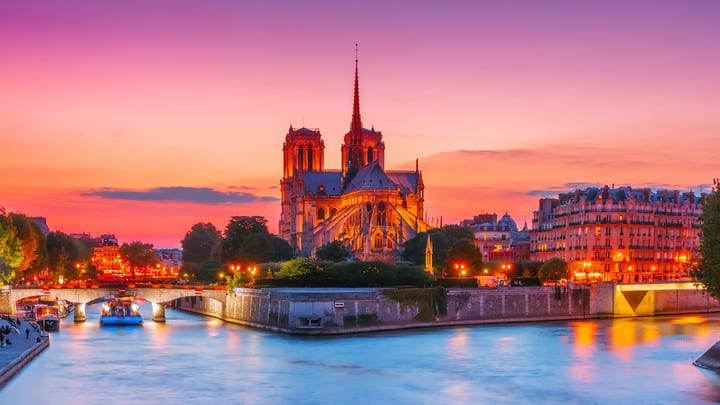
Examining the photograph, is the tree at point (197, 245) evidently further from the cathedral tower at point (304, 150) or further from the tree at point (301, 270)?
the tree at point (301, 270)

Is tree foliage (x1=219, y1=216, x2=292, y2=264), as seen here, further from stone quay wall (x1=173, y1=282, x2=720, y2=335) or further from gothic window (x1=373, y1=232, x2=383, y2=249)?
stone quay wall (x1=173, y1=282, x2=720, y2=335)

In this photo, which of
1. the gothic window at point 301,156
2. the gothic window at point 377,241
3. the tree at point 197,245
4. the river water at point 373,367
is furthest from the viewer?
the tree at point 197,245

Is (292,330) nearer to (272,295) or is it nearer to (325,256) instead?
(272,295)

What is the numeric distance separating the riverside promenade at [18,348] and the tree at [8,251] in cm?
1267

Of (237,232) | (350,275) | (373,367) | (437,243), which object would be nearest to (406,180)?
(237,232)

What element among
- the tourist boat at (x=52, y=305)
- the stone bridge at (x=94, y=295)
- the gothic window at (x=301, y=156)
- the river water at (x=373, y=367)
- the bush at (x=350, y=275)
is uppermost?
the gothic window at (x=301, y=156)

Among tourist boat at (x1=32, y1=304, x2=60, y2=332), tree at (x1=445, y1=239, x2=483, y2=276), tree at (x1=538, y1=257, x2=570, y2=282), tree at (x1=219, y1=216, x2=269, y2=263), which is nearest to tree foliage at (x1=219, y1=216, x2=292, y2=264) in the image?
tree at (x1=219, y1=216, x2=269, y2=263)

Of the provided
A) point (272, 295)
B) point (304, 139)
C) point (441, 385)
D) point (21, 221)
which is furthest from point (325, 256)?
point (441, 385)

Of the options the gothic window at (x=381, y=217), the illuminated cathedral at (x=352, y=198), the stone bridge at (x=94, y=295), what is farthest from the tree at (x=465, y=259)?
the stone bridge at (x=94, y=295)

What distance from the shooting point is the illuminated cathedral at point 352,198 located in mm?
116125

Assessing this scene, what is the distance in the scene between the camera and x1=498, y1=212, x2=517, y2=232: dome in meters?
150

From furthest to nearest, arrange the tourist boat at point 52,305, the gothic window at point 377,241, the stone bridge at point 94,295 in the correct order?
the gothic window at point 377,241
the tourist boat at point 52,305
the stone bridge at point 94,295

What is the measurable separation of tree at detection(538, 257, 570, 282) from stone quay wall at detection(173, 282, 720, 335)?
11353 mm

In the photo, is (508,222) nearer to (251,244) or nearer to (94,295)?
(251,244)
